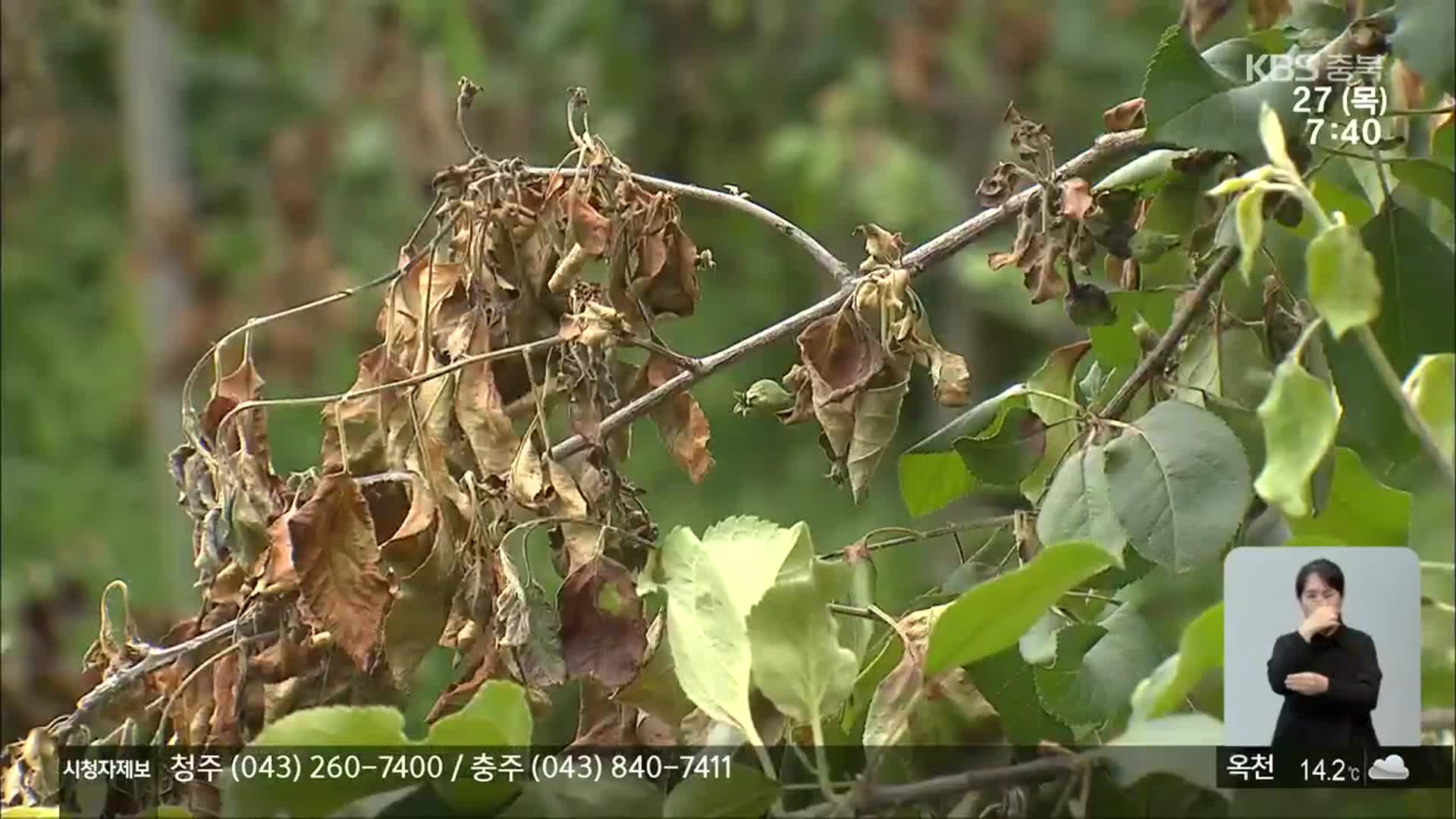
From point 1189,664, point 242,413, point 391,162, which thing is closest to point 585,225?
point 242,413

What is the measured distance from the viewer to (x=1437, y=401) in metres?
0.36

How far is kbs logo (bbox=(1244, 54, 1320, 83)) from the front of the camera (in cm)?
48

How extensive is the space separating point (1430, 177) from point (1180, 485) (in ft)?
0.37

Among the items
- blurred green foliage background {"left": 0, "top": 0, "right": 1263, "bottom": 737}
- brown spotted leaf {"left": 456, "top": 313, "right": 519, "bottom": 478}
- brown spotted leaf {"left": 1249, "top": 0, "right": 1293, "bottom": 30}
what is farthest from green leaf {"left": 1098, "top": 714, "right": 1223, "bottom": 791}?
blurred green foliage background {"left": 0, "top": 0, "right": 1263, "bottom": 737}

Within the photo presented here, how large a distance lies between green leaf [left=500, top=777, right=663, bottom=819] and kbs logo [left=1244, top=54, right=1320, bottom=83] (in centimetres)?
28

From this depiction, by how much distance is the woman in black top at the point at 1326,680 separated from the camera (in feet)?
1.34

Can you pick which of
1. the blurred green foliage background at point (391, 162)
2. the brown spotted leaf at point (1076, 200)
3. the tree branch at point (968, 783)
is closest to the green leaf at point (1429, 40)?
the brown spotted leaf at point (1076, 200)

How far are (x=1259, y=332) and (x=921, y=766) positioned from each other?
194mm

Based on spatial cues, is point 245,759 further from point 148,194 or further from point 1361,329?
point 148,194

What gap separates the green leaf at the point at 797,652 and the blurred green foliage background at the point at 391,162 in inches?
71.7

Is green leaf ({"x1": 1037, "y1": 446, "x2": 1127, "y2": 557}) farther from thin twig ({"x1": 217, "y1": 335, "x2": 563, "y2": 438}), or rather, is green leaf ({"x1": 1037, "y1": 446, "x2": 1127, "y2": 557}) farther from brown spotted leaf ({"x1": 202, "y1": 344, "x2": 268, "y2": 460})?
brown spotted leaf ({"x1": 202, "y1": 344, "x2": 268, "y2": 460})

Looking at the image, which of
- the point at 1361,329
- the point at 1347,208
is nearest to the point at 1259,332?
the point at 1347,208

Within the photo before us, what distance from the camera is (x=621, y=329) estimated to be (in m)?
0.51

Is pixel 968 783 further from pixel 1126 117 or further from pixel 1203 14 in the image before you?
pixel 1203 14
